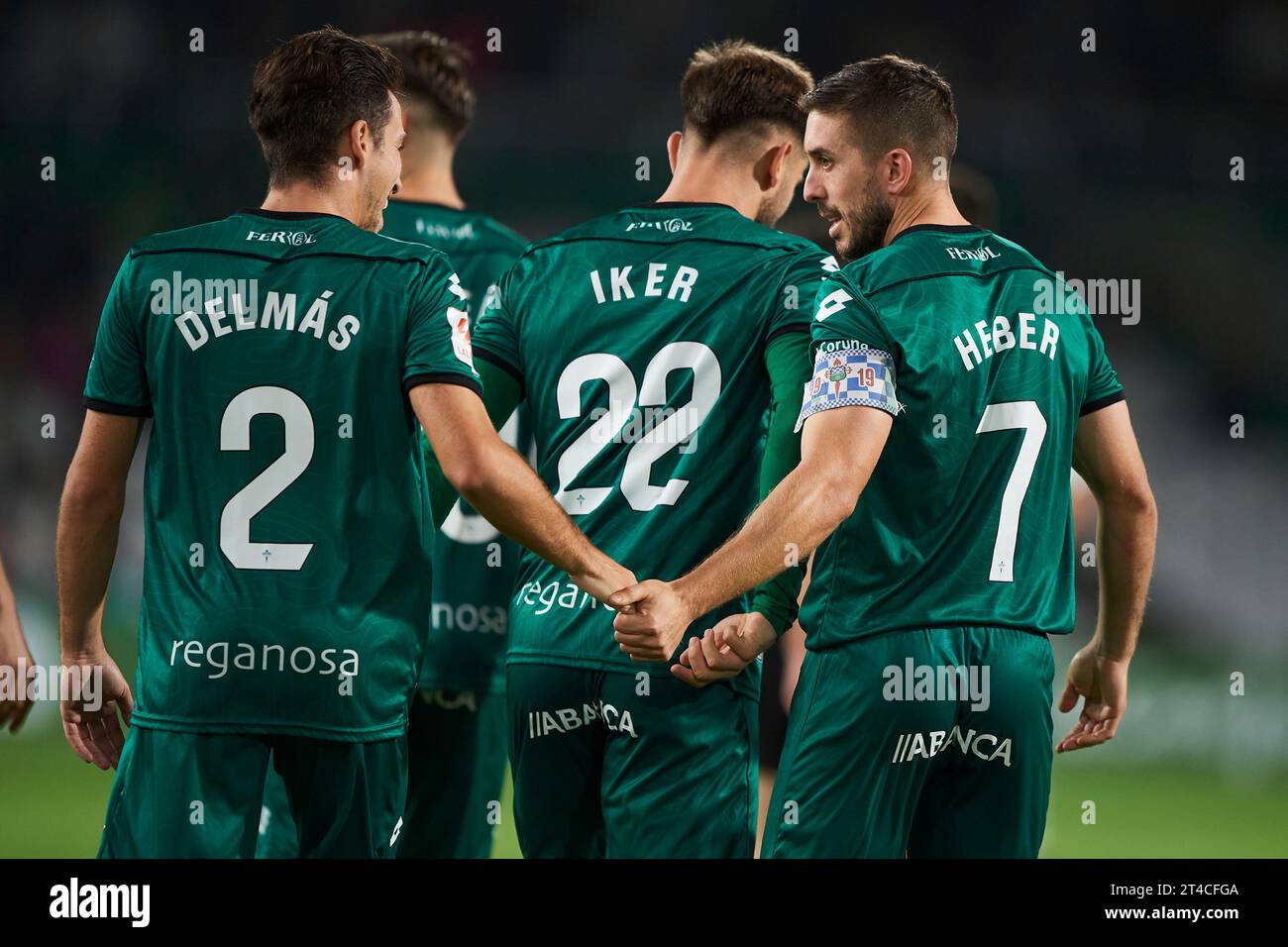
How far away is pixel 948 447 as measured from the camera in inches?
115

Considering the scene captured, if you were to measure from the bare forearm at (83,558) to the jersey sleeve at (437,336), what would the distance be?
2.30 feet

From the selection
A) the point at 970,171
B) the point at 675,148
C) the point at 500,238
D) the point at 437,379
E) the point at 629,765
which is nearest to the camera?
the point at 437,379

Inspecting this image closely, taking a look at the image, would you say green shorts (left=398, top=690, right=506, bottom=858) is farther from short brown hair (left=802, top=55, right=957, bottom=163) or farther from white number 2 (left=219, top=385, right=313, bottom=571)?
short brown hair (left=802, top=55, right=957, bottom=163)

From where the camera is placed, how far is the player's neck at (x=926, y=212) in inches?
125

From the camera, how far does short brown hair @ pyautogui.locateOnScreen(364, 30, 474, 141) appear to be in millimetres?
4332

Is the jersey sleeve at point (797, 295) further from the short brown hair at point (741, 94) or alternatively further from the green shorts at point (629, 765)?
the green shorts at point (629, 765)

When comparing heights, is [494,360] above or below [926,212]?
below

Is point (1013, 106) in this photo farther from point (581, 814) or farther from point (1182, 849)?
point (581, 814)

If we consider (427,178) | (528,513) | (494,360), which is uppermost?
(427,178)

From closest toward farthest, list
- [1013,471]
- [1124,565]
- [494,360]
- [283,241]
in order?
[283,241], [1013,471], [1124,565], [494,360]

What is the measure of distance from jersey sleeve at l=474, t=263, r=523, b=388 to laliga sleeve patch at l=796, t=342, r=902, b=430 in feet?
2.71

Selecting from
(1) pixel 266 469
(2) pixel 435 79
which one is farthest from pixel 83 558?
(2) pixel 435 79

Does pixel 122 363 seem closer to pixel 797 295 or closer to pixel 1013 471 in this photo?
pixel 797 295

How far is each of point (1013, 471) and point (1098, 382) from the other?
1.16 feet
